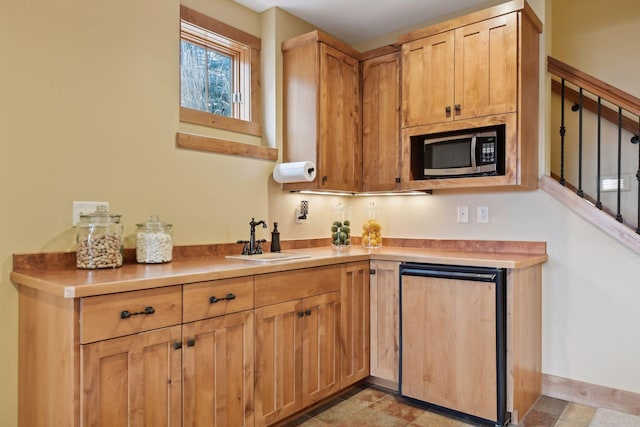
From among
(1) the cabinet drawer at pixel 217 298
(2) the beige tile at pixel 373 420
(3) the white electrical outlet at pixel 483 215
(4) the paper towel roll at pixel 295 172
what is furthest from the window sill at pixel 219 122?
(2) the beige tile at pixel 373 420

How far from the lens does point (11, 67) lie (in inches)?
72.8

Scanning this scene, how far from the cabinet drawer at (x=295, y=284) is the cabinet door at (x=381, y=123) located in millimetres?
979

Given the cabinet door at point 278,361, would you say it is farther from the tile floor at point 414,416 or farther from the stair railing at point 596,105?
the stair railing at point 596,105

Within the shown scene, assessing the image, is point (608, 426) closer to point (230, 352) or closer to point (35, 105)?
point (230, 352)

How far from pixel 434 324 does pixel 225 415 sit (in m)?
1.29

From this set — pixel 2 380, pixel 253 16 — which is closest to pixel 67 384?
pixel 2 380

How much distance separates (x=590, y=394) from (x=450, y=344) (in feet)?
3.22

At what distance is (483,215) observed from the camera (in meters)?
3.02

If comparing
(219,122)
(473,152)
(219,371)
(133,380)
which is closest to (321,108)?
(219,122)

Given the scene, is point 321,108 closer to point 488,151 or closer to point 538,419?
point 488,151

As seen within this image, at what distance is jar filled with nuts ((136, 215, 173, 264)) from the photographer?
7.09 ft

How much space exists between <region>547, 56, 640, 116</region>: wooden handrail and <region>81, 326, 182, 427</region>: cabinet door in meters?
2.80

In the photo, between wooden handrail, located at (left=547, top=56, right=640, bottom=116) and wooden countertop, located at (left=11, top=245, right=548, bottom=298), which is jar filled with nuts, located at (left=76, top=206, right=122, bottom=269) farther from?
wooden handrail, located at (left=547, top=56, right=640, bottom=116)

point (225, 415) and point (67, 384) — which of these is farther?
point (225, 415)
